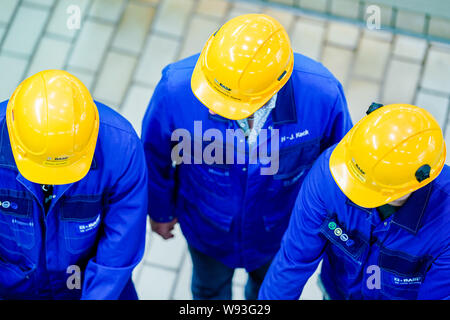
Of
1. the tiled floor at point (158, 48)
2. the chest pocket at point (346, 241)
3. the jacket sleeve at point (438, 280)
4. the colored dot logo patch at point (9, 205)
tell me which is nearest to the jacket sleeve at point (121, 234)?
the colored dot logo patch at point (9, 205)

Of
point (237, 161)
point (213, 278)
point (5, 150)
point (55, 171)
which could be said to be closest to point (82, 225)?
point (55, 171)

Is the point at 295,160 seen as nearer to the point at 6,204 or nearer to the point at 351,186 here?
the point at 351,186

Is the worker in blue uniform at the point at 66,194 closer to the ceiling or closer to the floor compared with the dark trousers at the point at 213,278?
closer to the ceiling

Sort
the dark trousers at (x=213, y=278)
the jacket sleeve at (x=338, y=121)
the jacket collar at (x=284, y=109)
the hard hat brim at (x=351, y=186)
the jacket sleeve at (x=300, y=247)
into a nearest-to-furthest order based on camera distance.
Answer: the hard hat brim at (x=351, y=186)
the jacket sleeve at (x=300, y=247)
the jacket collar at (x=284, y=109)
the jacket sleeve at (x=338, y=121)
the dark trousers at (x=213, y=278)

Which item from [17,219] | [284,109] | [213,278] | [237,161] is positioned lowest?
[213,278]

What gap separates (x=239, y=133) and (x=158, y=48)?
7.47 ft

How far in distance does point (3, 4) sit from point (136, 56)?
1.24m

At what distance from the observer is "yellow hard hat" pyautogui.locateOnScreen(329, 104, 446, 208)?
99.6 inches

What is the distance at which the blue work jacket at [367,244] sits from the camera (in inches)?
109

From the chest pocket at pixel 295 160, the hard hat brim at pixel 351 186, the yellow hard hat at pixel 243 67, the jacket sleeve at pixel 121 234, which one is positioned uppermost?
the yellow hard hat at pixel 243 67

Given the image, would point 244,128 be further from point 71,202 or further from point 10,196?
point 10,196

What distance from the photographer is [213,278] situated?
13.1ft

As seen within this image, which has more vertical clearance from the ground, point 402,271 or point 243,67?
point 243,67

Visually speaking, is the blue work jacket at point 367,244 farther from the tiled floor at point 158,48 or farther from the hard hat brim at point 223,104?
the tiled floor at point 158,48
